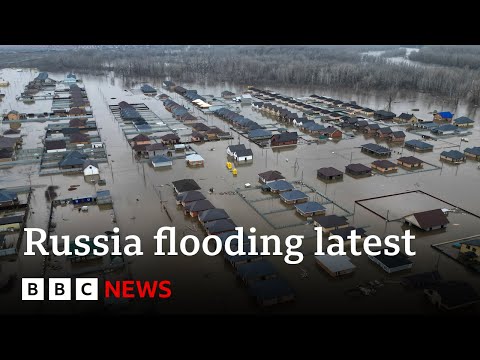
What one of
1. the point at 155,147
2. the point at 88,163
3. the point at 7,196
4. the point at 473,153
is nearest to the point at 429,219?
the point at 473,153

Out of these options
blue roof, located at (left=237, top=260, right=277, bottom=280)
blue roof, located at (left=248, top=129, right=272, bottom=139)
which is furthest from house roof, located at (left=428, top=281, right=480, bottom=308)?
blue roof, located at (left=248, top=129, right=272, bottom=139)

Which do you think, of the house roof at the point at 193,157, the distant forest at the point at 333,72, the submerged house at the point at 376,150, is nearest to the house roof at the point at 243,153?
the house roof at the point at 193,157

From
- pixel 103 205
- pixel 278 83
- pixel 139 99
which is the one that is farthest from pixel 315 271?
pixel 278 83

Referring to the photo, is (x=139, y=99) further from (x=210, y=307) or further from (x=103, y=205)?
(x=210, y=307)

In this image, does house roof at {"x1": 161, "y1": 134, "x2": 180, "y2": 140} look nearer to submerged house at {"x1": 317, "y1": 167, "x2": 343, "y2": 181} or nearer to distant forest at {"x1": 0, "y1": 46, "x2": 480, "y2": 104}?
submerged house at {"x1": 317, "y1": 167, "x2": 343, "y2": 181}

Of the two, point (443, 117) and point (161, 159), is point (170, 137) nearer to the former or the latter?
point (161, 159)

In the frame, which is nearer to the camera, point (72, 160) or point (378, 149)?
point (72, 160)
